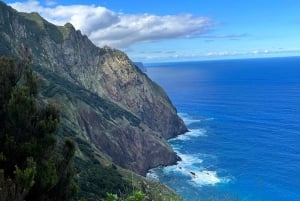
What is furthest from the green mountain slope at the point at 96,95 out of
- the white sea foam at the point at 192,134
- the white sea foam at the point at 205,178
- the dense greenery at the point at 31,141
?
A: the dense greenery at the point at 31,141

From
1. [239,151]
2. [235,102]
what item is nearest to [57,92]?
[239,151]

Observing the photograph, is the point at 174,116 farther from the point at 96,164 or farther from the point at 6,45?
the point at 96,164

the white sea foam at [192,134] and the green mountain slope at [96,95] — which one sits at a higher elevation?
the green mountain slope at [96,95]

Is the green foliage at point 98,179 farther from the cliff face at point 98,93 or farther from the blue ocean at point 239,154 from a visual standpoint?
the blue ocean at point 239,154

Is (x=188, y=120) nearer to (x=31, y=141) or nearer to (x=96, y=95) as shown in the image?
(x=96, y=95)

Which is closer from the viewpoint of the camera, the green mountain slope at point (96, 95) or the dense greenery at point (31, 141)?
the dense greenery at point (31, 141)

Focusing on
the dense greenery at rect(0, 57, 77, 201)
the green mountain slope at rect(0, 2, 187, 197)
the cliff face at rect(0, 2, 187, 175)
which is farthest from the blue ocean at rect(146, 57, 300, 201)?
the dense greenery at rect(0, 57, 77, 201)

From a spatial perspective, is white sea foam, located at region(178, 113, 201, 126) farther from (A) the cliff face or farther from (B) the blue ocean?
(A) the cliff face
